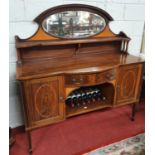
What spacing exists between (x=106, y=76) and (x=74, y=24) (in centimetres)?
66

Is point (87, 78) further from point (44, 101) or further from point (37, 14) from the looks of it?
point (37, 14)

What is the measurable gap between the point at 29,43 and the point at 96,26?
785 mm

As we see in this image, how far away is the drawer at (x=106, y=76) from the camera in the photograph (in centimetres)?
163

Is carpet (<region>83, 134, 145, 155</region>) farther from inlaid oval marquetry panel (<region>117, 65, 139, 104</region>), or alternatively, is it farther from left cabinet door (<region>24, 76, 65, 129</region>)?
left cabinet door (<region>24, 76, 65, 129</region>)

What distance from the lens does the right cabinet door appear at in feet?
5.98

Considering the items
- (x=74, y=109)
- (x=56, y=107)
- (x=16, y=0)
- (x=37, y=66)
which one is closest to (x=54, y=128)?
(x=74, y=109)

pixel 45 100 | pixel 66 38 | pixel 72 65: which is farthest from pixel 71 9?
pixel 45 100

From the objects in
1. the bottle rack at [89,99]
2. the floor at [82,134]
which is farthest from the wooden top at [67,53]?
the floor at [82,134]

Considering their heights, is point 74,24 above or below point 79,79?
above

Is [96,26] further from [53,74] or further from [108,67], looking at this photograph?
[53,74]

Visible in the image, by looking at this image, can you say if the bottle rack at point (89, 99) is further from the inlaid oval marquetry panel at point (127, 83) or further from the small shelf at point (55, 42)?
the small shelf at point (55, 42)

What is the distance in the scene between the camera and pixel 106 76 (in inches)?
65.7

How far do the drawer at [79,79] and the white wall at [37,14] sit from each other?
0.61 meters

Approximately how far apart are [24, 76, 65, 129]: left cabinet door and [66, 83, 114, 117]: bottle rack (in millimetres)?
229
